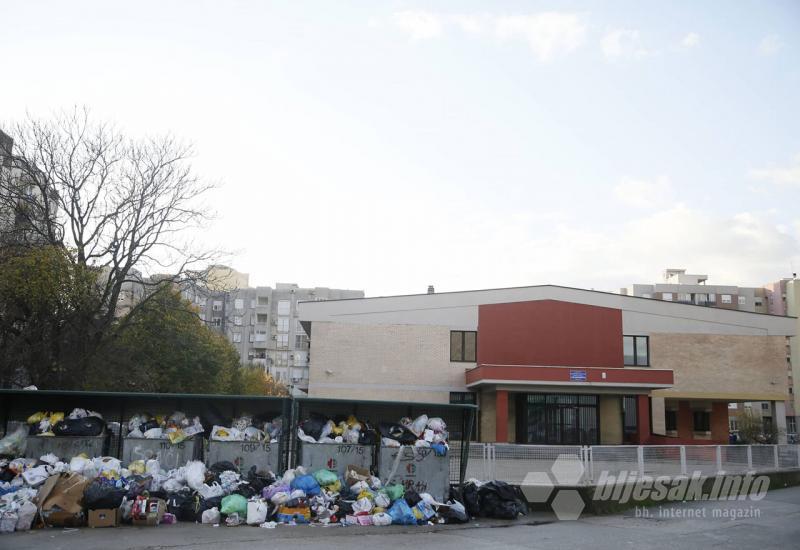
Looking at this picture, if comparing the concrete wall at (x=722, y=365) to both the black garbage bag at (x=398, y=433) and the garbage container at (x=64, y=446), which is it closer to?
the black garbage bag at (x=398, y=433)

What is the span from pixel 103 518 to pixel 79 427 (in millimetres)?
2526

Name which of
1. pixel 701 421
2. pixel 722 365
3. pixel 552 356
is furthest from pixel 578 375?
pixel 701 421

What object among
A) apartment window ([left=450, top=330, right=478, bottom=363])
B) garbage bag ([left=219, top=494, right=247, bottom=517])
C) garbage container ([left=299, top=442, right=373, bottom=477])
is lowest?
garbage bag ([left=219, top=494, right=247, bottom=517])

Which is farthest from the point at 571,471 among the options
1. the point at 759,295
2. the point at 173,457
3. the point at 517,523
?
the point at 759,295

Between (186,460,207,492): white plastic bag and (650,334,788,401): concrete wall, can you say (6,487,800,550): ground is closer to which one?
(186,460,207,492): white plastic bag

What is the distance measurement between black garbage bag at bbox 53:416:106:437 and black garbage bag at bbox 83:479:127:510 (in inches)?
78.9

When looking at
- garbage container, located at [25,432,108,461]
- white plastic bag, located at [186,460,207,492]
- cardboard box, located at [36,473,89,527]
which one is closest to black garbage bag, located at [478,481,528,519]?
white plastic bag, located at [186,460,207,492]

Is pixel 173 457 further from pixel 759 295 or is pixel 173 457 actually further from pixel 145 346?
pixel 759 295

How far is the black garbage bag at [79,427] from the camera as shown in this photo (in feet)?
42.0

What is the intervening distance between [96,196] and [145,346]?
6908 millimetres

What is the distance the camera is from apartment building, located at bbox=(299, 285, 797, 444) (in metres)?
33.5

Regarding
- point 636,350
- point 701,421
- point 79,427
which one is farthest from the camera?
point 701,421

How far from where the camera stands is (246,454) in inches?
508

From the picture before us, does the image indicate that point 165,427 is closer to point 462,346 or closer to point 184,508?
point 184,508
